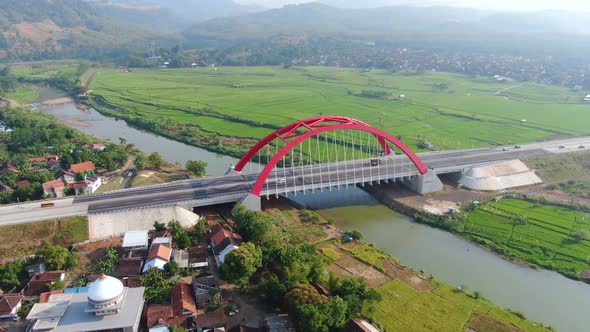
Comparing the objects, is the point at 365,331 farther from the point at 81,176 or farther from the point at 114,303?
the point at 81,176

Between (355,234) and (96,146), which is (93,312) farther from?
(96,146)

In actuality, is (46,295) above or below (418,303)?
above

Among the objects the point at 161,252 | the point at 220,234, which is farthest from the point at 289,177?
the point at 161,252

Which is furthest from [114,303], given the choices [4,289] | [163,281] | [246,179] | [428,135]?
[428,135]

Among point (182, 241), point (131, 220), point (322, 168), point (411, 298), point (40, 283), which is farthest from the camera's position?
point (322, 168)

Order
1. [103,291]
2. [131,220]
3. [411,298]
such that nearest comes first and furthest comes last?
[103,291] < [411,298] < [131,220]

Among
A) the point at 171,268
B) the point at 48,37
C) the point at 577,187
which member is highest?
the point at 48,37

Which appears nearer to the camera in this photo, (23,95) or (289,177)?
(289,177)

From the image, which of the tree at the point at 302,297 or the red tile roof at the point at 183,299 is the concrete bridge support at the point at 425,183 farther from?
the red tile roof at the point at 183,299
